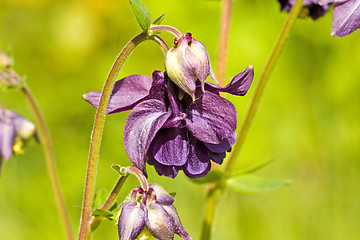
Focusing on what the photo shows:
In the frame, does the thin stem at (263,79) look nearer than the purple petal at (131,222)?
No

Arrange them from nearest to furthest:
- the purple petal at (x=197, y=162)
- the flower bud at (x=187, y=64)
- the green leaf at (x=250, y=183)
Result: the flower bud at (x=187, y=64)
the purple petal at (x=197, y=162)
the green leaf at (x=250, y=183)

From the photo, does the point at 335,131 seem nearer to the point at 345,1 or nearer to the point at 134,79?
the point at 345,1

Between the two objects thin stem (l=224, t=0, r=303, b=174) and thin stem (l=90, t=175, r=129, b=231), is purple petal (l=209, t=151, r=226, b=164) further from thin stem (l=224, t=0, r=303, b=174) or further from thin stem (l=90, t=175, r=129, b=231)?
thin stem (l=224, t=0, r=303, b=174)

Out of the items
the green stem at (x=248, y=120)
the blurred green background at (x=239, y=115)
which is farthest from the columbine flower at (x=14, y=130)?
the blurred green background at (x=239, y=115)

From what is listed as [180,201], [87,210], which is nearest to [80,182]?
[180,201]

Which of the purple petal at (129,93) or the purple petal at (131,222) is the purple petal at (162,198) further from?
the purple petal at (129,93)

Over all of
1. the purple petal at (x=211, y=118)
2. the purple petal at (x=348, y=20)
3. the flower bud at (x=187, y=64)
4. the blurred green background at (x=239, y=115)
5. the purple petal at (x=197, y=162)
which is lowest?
the blurred green background at (x=239, y=115)

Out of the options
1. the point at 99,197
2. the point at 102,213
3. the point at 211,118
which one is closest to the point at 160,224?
the point at 102,213
